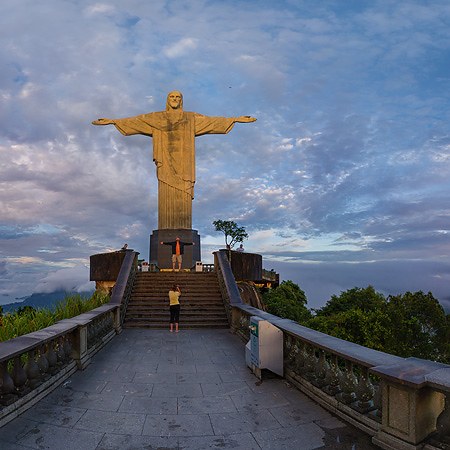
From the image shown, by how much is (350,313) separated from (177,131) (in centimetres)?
1688

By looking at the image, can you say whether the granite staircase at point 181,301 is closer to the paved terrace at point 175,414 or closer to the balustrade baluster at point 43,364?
the paved terrace at point 175,414

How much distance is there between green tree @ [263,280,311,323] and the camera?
102 feet

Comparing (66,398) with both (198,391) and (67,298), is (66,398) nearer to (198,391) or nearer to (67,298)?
(198,391)

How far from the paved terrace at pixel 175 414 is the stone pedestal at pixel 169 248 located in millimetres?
15644

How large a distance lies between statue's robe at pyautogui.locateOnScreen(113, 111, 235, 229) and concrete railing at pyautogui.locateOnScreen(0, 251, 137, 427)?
1546 centimetres

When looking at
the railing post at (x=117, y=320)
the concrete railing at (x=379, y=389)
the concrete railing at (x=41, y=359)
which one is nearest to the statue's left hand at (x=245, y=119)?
the railing post at (x=117, y=320)

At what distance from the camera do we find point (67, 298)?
1076 cm

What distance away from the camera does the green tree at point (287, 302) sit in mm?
31203

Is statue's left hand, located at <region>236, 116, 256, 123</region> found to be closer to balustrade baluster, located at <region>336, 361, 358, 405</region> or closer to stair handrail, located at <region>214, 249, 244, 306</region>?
stair handrail, located at <region>214, 249, 244, 306</region>

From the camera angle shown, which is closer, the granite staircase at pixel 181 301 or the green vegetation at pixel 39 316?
the green vegetation at pixel 39 316

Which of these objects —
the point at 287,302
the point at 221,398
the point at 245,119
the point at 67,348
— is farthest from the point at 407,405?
the point at 287,302

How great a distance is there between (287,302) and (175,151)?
16.2 meters

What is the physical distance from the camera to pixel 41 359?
593 cm

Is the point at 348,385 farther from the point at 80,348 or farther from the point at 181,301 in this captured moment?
the point at 181,301
